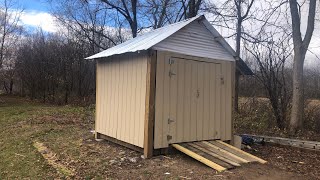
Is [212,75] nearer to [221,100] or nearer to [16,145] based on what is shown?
[221,100]

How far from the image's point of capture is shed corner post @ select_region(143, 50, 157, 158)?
24.5ft

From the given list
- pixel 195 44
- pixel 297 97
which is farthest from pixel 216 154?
pixel 297 97

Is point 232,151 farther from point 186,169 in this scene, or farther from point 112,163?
point 112,163

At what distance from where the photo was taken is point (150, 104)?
750 cm

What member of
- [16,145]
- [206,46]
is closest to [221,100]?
[206,46]

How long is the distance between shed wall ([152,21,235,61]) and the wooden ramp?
2114 mm

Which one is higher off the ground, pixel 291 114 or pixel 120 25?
pixel 120 25

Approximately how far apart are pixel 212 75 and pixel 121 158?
3.01 m

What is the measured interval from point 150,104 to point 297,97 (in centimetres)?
634

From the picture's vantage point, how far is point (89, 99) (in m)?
25.5

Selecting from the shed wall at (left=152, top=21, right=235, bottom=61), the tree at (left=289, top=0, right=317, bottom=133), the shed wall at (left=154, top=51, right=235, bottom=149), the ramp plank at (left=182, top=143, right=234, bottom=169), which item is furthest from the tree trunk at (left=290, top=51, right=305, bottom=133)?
the ramp plank at (left=182, top=143, right=234, bottom=169)

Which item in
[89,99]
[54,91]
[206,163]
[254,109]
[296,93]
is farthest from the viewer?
[54,91]

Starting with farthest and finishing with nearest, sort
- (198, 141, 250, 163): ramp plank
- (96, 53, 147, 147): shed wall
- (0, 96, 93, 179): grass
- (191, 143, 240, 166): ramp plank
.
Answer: (96, 53, 147, 147): shed wall → (0, 96, 93, 179): grass → (198, 141, 250, 163): ramp plank → (191, 143, 240, 166): ramp plank

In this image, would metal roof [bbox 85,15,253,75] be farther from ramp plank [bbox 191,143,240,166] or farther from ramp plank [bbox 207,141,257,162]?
ramp plank [bbox 191,143,240,166]
